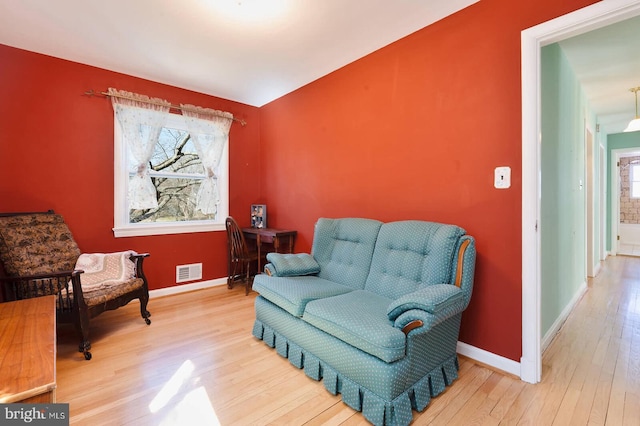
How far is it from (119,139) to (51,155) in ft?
2.00

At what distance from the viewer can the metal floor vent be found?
375 cm

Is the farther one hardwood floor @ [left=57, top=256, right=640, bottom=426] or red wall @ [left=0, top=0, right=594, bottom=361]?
red wall @ [left=0, top=0, right=594, bottom=361]

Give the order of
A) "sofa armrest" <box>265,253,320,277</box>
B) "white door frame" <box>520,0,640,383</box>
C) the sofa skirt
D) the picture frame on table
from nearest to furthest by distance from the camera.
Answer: the sofa skirt < "white door frame" <box>520,0,640,383</box> < "sofa armrest" <box>265,253,320,277</box> < the picture frame on table

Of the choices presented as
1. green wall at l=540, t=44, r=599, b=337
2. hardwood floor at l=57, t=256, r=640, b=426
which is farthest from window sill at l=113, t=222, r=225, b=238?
green wall at l=540, t=44, r=599, b=337

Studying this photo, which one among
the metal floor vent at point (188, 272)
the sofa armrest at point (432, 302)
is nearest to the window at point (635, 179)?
the sofa armrest at point (432, 302)

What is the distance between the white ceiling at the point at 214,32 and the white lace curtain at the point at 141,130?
0.30 meters

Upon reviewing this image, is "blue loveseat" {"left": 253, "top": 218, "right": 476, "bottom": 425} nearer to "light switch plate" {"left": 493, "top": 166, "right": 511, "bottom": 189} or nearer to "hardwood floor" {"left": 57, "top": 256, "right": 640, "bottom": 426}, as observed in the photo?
"hardwood floor" {"left": 57, "top": 256, "right": 640, "bottom": 426}

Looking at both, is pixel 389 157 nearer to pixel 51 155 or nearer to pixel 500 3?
pixel 500 3

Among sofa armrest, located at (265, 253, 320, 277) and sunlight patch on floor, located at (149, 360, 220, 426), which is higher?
sofa armrest, located at (265, 253, 320, 277)

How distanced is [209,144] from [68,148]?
4.69 ft

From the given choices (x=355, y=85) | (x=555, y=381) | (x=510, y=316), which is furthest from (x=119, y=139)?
(x=555, y=381)

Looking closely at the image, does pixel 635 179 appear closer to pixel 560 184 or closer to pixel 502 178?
pixel 560 184

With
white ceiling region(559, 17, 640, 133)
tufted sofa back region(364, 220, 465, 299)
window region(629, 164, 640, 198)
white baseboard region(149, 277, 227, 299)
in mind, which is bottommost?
white baseboard region(149, 277, 227, 299)

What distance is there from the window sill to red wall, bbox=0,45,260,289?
59 millimetres
